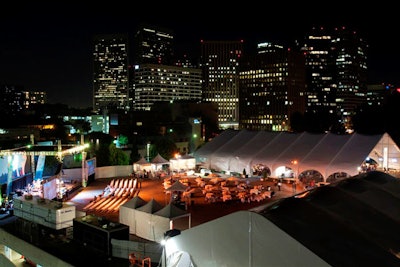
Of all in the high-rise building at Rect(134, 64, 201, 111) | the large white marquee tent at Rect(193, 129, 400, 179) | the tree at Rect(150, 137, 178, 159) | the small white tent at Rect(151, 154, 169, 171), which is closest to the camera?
the large white marquee tent at Rect(193, 129, 400, 179)

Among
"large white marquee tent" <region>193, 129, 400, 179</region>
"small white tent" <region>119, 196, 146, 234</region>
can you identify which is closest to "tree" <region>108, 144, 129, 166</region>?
"large white marquee tent" <region>193, 129, 400, 179</region>

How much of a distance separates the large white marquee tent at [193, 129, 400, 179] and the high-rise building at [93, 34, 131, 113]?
148723 millimetres

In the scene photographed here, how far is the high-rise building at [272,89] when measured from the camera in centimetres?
11744

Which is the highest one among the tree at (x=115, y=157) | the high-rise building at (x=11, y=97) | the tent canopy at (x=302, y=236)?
the high-rise building at (x=11, y=97)

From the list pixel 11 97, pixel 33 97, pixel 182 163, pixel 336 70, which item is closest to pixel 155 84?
pixel 11 97

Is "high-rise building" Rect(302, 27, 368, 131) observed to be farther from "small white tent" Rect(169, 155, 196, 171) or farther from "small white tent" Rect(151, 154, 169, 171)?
"small white tent" Rect(151, 154, 169, 171)

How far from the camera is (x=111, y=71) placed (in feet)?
625

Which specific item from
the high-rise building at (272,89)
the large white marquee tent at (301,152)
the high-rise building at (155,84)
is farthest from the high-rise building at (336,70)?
the large white marquee tent at (301,152)

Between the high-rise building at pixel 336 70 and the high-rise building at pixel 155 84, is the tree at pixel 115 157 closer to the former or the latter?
the high-rise building at pixel 155 84

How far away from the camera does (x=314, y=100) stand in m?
144

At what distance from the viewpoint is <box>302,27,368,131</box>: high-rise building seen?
14538 centimetres

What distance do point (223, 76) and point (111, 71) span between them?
72.8 metres

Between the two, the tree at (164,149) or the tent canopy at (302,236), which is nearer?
the tent canopy at (302,236)

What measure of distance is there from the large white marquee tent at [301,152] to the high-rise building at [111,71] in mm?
148723
